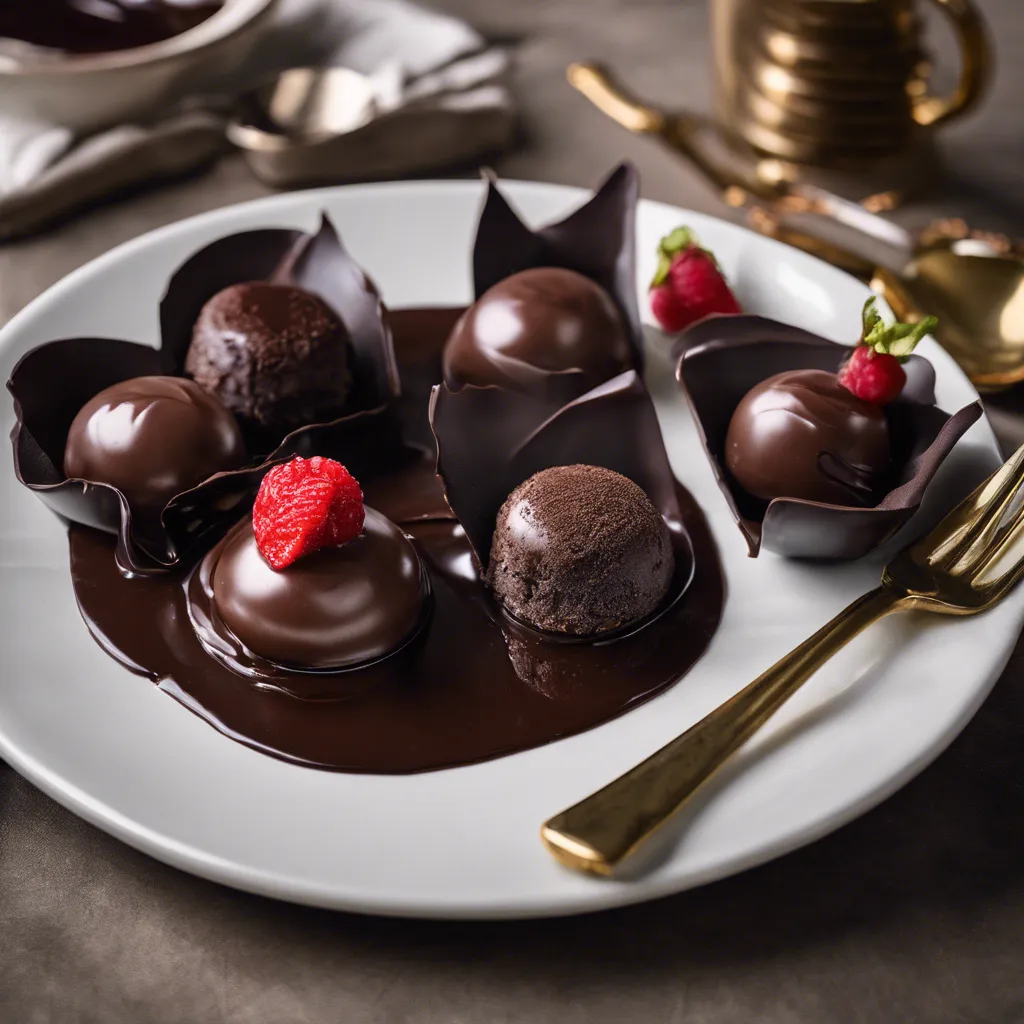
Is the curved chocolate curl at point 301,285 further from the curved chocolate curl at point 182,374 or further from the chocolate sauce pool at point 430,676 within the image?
the chocolate sauce pool at point 430,676

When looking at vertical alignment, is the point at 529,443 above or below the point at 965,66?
below

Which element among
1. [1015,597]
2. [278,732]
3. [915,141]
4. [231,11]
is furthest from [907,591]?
[231,11]

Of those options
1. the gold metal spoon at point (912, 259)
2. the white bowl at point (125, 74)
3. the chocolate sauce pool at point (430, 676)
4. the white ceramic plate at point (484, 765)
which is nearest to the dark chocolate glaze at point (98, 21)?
the white bowl at point (125, 74)

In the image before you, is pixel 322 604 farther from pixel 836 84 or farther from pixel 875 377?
pixel 836 84

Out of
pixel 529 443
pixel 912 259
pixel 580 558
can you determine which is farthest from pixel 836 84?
pixel 580 558

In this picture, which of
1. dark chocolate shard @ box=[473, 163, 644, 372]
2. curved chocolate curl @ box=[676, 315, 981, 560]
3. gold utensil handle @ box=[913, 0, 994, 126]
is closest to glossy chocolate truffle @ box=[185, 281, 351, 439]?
dark chocolate shard @ box=[473, 163, 644, 372]

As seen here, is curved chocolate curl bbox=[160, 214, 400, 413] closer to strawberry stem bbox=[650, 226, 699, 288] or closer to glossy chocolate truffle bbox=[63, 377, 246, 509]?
glossy chocolate truffle bbox=[63, 377, 246, 509]
